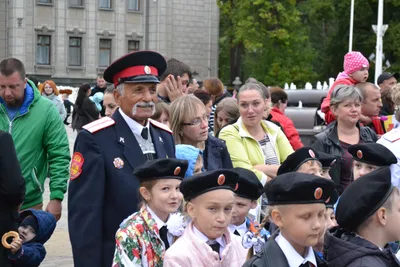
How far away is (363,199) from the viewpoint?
4512mm

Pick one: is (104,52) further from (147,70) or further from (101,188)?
(101,188)

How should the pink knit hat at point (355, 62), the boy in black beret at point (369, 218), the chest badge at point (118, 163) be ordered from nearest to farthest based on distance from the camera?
the boy in black beret at point (369, 218)
the chest badge at point (118, 163)
the pink knit hat at point (355, 62)

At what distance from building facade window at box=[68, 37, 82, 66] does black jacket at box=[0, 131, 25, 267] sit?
174ft

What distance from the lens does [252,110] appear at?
25.8 ft

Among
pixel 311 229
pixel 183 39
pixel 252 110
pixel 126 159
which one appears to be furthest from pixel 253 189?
pixel 183 39

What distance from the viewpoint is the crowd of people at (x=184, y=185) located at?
450 centimetres

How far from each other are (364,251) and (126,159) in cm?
197

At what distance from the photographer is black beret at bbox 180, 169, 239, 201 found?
16.6ft

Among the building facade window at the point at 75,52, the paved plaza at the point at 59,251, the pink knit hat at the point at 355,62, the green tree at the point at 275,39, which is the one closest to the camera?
the pink knit hat at the point at 355,62

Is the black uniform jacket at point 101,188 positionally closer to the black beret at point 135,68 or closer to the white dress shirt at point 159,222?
the white dress shirt at point 159,222

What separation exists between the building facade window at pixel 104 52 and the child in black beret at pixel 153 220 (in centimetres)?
5501

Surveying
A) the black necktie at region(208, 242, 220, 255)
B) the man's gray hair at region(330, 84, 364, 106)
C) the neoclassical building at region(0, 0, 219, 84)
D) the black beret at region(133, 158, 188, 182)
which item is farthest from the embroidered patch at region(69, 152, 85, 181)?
the neoclassical building at region(0, 0, 219, 84)

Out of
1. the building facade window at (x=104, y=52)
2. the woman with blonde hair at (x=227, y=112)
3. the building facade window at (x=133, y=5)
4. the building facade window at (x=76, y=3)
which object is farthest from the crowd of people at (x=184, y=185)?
the building facade window at (x=133, y=5)

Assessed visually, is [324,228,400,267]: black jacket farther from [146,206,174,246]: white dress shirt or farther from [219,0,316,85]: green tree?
[219,0,316,85]: green tree
